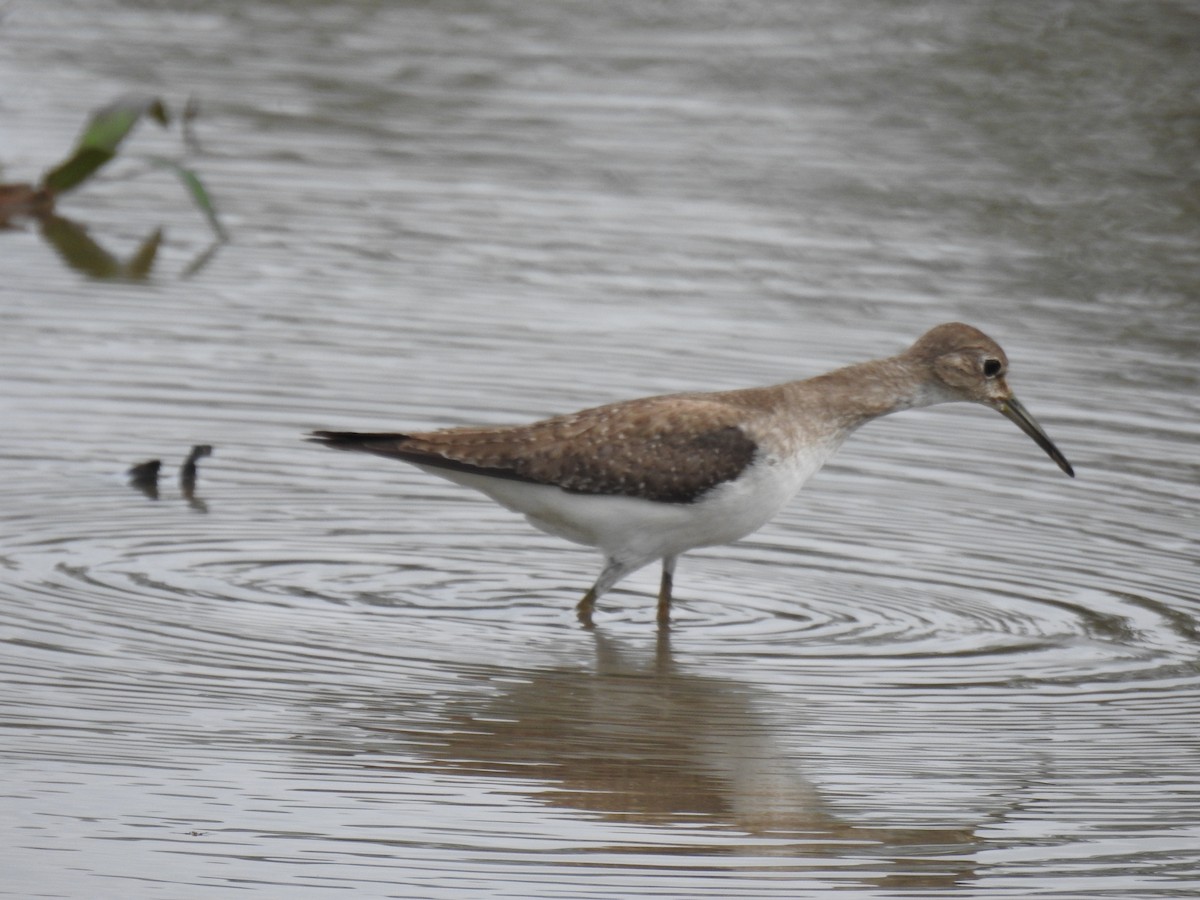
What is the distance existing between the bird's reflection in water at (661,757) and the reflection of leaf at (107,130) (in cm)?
798

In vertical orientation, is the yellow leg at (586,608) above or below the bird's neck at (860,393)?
below

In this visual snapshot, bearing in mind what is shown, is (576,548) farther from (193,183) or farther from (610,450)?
(193,183)

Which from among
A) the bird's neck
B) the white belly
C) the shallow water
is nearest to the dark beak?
the bird's neck

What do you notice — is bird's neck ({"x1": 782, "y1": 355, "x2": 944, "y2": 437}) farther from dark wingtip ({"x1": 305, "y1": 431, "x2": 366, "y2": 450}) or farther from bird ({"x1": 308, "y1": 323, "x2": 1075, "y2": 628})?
dark wingtip ({"x1": 305, "y1": 431, "x2": 366, "y2": 450})

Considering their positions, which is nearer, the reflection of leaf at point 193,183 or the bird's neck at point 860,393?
the bird's neck at point 860,393

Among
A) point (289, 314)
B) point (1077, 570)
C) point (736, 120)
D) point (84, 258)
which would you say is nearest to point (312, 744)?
point (1077, 570)

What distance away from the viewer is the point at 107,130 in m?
16.0

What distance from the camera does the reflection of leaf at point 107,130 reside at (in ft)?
52.3

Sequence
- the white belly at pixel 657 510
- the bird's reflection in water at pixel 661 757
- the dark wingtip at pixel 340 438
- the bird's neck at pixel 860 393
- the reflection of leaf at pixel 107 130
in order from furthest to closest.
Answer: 1. the reflection of leaf at pixel 107 130
2. the bird's neck at pixel 860 393
3. the white belly at pixel 657 510
4. the dark wingtip at pixel 340 438
5. the bird's reflection in water at pixel 661 757

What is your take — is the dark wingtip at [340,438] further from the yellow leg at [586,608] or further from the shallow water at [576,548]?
the yellow leg at [586,608]

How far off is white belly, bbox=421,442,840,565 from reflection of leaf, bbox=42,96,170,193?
6896mm

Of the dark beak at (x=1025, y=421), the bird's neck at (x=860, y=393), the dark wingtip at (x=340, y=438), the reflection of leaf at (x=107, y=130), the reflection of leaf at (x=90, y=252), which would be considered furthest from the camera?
the reflection of leaf at (x=107, y=130)

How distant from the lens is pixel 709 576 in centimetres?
1070

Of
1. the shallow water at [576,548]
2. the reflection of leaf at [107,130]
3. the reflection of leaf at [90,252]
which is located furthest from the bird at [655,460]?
the reflection of leaf at [107,130]
